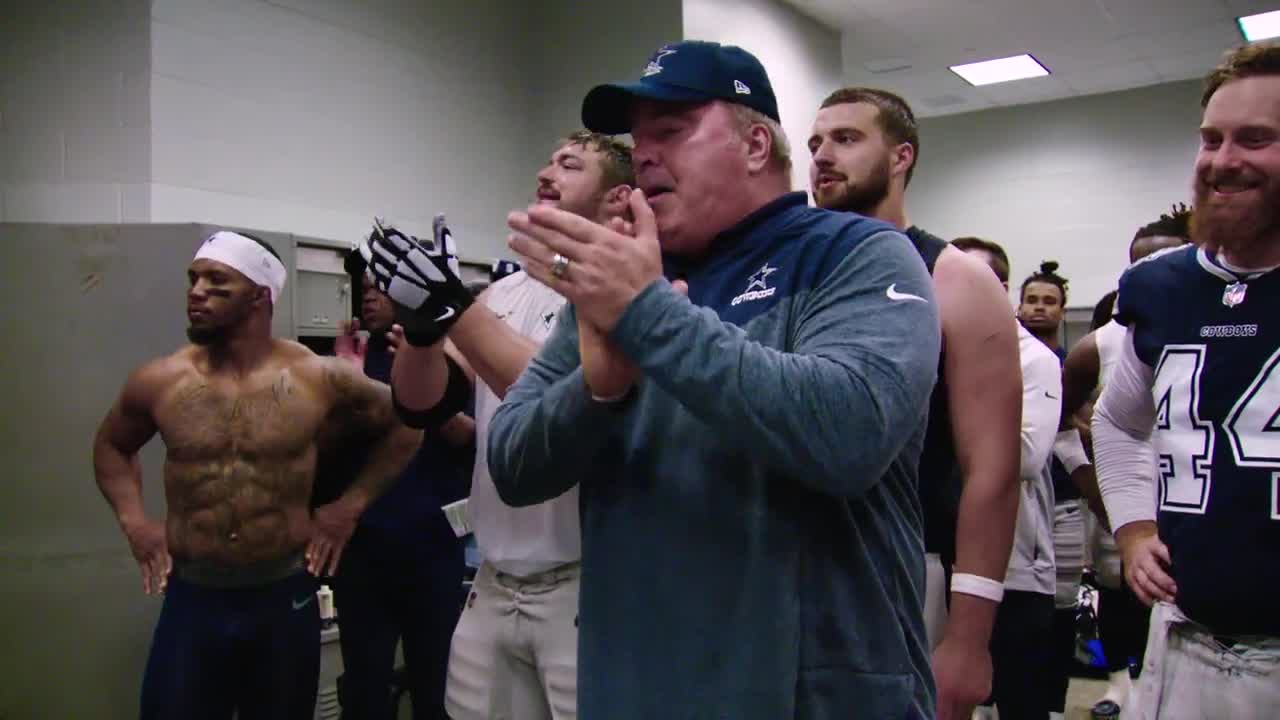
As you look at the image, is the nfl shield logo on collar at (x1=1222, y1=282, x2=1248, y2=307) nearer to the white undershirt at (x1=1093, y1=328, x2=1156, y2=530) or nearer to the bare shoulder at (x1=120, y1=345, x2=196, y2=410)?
the white undershirt at (x1=1093, y1=328, x2=1156, y2=530)

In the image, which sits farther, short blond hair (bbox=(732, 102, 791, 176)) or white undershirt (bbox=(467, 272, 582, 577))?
white undershirt (bbox=(467, 272, 582, 577))

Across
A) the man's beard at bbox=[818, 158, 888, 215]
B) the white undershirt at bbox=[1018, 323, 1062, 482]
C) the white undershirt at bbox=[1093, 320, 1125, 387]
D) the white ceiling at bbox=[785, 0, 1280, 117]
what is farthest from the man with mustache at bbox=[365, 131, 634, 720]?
the white ceiling at bbox=[785, 0, 1280, 117]

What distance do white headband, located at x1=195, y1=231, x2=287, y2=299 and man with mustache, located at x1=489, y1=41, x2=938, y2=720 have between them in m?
2.37

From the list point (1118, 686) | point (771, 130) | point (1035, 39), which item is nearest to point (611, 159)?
point (771, 130)

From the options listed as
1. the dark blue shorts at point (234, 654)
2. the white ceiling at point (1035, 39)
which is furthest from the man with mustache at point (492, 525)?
the white ceiling at point (1035, 39)

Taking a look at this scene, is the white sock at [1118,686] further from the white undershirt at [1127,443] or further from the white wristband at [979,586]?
the white wristband at [979,586]

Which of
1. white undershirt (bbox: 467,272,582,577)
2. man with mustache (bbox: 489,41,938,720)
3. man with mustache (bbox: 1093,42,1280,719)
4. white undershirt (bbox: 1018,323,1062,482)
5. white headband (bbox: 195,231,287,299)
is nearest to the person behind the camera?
man with mustache (bbox: 489,41,938,720)

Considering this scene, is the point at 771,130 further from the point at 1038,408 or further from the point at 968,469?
the point at 1038,408

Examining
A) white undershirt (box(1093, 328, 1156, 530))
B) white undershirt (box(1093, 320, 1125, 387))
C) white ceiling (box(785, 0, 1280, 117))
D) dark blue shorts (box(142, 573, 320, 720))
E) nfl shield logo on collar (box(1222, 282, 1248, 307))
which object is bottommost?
dark blue shorts (box(142, 573, 320, 720))

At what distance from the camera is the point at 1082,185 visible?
378 inches

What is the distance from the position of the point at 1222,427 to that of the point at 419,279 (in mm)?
1495

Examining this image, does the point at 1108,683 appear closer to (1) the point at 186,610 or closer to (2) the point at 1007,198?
(1) the point at 186,610

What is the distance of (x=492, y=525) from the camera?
2314 millimetres

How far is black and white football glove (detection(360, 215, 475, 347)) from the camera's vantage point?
1.87 meters
